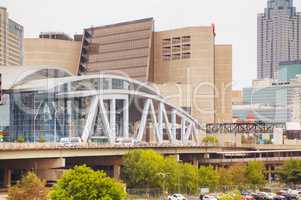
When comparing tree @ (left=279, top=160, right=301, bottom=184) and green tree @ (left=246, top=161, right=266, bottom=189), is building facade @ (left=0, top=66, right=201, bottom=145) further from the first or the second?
tree @ (left=279, top=160, right=301, bottom=184)

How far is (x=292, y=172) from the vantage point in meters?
134

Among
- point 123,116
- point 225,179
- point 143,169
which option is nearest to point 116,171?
point 143,169

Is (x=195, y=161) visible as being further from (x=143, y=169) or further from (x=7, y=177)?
(x=7, y=177)

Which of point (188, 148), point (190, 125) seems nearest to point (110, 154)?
point (188, 148)

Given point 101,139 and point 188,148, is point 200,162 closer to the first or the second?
point 188,148

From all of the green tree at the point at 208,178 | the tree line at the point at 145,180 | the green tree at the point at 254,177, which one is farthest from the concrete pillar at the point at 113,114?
the green tree at the point at 208,178

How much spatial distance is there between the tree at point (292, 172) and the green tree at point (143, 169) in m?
31.3

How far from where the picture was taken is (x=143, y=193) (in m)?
104

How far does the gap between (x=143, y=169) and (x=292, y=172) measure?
35380 millimetres

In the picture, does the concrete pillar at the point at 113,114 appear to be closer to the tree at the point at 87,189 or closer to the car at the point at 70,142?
the car at the point at 70,142

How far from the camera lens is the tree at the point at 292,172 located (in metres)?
134

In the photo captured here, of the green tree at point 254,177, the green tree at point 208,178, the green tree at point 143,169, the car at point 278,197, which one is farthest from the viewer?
the green tree at point 254,177

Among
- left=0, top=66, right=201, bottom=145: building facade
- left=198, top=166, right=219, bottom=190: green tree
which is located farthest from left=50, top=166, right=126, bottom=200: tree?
left=0, top=66, right=201, bottom=145: building facade

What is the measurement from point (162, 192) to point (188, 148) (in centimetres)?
4945
